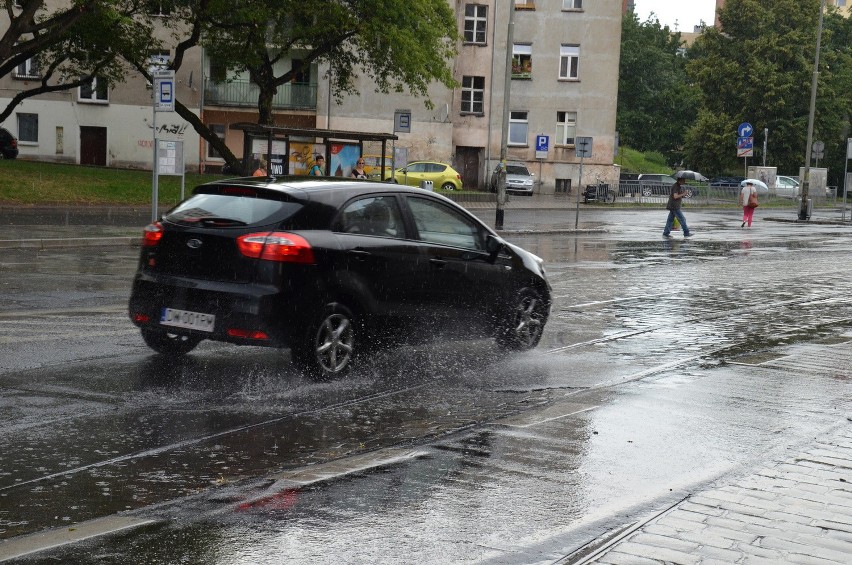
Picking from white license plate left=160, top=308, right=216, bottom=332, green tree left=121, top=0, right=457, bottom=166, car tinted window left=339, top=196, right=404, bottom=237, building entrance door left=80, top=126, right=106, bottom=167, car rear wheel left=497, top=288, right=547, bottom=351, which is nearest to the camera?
white license plate left=160, top=308, right=216, bottom=332

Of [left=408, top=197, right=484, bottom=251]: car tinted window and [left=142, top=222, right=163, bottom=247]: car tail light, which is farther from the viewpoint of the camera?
[left=408, top=197, right=484, bottom=251]: car tinted window

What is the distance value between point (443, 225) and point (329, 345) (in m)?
1.75

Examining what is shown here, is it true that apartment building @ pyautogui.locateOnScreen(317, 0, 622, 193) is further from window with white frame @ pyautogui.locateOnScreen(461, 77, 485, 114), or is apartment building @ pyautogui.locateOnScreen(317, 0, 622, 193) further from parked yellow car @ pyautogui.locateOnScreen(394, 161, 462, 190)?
parked yellow car @ pyautogui.locateOnScreen(394, 161, 462, 190)

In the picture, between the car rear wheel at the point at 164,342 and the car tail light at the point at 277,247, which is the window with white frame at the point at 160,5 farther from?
the car tail light at the point at 277,247

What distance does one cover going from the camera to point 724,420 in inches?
311

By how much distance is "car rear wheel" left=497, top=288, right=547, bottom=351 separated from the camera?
34.5 ft

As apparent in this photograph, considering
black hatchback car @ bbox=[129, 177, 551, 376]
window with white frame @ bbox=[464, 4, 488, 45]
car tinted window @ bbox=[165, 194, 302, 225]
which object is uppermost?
window with white frame @ bbox=[464, 4, 488, 45]

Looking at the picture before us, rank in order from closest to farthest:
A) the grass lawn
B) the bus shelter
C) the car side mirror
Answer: the car side mirror < the grass lawn < the bus shelter

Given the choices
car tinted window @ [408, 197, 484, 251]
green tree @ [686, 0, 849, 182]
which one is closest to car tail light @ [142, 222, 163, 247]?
car tinted window @ [408, 197, 484, 251]

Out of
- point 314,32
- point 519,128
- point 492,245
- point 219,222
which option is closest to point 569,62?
point 519,128

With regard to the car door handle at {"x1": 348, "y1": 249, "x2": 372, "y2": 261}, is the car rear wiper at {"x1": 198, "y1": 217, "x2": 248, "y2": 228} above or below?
above

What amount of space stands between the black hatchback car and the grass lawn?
77.7ft

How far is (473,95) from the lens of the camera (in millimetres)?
61031

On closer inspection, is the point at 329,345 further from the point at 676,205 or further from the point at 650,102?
the point at 650,102
